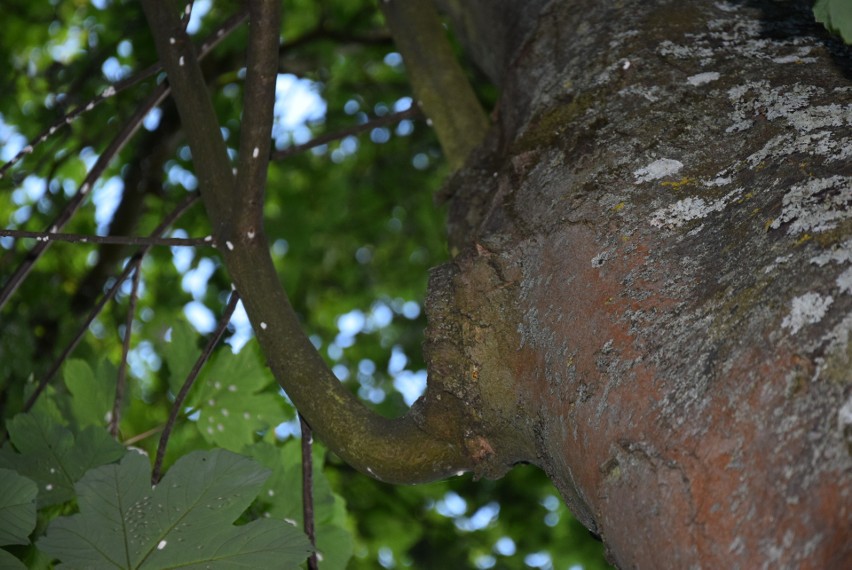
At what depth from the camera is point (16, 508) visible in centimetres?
121

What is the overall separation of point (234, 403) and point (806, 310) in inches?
56.2

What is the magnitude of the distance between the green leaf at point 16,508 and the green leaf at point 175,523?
8 centimetres

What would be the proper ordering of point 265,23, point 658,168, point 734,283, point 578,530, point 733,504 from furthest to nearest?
point 578,530 → point 265,23 → point 658,168 → point 734,283 → point 733,504

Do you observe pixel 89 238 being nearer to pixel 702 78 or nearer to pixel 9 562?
pixel 9 562

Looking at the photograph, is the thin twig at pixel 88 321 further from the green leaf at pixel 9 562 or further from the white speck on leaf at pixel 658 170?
the white speck on leaf at pixel 658 170

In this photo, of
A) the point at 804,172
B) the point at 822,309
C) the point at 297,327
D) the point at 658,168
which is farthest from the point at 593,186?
the point at 297,327

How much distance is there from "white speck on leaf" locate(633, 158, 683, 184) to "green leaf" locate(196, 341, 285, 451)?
1131 millimetres

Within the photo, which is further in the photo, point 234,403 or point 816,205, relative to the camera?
point 234,403

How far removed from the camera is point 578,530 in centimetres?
374

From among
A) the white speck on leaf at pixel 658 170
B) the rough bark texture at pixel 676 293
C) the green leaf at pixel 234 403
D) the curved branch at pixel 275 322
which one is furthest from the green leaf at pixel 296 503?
the white speck on leaf at pixel 658 170

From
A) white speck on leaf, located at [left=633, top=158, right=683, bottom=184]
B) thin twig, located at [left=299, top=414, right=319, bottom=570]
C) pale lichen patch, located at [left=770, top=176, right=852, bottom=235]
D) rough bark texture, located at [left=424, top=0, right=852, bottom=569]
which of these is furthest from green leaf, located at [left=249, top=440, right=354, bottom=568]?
pale lichen patch, located at [left=770, top=176, right=852, bottom=235]

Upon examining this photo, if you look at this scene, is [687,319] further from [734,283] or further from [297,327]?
[297,327]

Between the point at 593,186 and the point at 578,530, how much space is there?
2.94 metres

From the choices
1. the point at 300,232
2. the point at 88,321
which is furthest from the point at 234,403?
the point at 300,232
